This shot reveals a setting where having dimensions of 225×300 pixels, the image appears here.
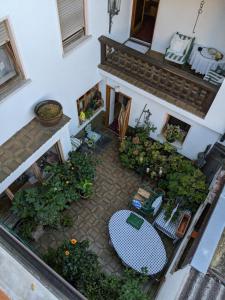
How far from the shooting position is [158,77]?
8.77 m

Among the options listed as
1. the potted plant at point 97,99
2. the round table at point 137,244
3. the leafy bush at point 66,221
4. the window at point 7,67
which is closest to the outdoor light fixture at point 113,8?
the potted plant at point 97,99

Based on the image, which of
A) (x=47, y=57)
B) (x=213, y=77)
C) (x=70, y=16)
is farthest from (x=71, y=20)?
(x=213, y=77)

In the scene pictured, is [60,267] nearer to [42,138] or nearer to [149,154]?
[42,138]

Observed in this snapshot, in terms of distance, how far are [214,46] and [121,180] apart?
5903 millimetres

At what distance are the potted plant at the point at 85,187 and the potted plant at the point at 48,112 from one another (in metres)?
2.47

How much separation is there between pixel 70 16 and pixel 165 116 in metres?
4.54

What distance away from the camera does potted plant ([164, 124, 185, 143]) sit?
1001 cm

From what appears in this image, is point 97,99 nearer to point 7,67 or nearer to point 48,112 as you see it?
point 48,112

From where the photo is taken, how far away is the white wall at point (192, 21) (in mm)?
8656

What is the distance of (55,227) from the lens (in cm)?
912

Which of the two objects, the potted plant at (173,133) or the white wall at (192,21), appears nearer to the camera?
the white wall at (192,21)

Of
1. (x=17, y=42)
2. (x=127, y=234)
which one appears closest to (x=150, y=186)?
(x=127, y=234)

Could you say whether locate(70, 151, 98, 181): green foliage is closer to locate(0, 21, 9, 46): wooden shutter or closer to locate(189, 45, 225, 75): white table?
locate(0, 21, 9, 46): wooden shutter

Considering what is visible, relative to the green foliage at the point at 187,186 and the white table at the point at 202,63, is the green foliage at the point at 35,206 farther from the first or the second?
the white table at the point at 202,63
